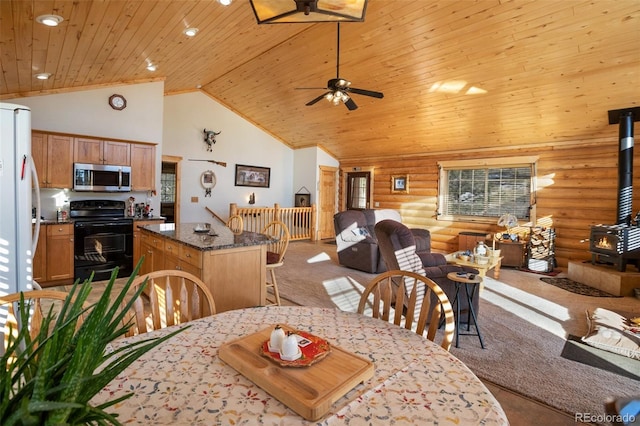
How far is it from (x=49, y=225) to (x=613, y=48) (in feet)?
23.9

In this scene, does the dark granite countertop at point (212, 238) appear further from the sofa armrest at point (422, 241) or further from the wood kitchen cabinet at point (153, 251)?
the sofa armrest at point (422, 241)

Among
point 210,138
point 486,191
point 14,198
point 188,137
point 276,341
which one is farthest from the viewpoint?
point 210,138

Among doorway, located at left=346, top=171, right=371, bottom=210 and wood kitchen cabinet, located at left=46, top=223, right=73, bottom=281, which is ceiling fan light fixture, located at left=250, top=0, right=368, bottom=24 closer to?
wood kitchen cabinet, located at left=46, top=223, right=73, bottom=281

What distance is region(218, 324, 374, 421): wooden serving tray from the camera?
930 millimetres

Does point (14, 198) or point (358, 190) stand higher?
point (358, 190)

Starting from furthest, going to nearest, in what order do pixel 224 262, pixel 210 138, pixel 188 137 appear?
1. pixel 210 138
2. pixel 188 137
3. pixel 224 262

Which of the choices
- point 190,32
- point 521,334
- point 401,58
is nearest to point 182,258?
point 190,32

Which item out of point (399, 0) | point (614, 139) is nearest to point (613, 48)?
point (614, 139)

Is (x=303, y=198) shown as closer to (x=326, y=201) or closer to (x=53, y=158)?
(x=326, y=201)

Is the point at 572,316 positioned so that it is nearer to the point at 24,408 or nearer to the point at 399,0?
the point at 399,0

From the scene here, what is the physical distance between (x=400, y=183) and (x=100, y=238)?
21.0 ft

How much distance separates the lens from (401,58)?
5.04 m

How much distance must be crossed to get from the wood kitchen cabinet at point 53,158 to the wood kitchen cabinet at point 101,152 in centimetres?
10

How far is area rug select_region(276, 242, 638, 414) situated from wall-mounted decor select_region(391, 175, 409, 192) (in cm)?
318
